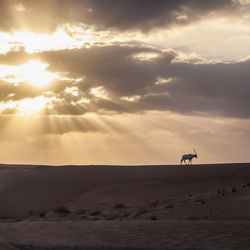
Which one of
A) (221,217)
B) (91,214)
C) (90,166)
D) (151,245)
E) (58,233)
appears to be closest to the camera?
(151,245)

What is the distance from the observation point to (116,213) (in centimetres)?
2956

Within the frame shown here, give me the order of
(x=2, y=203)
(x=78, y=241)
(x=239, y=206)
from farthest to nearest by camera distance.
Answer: (x=2, y=203) < (x=239, y=206) < (x=78, y=241)

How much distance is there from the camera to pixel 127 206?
33406mm

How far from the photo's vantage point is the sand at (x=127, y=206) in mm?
19062

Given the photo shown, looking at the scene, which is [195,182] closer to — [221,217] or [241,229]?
[221,217]

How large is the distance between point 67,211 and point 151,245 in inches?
596

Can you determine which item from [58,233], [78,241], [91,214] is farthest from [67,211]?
[78,241]

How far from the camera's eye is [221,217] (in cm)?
2338

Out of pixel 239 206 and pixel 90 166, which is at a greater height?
pixel 90 166

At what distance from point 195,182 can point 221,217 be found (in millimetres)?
18532

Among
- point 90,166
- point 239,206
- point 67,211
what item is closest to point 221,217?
point 239,206

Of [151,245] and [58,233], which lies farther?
[58,233]

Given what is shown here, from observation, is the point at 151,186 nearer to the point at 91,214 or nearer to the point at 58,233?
the point at 91,214

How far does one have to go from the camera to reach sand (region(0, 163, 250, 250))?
62.5 ft
